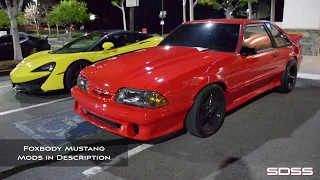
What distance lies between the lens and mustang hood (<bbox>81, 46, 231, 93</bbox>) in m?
3.05

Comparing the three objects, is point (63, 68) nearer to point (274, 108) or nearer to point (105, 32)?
point (105, 32)

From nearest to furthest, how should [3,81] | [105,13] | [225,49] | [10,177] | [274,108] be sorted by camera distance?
[10,177] → [225,49] → [274,108] → [3,81] → [105,13]

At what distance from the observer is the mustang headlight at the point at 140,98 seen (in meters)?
2.87

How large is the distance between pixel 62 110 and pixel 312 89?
4.83 m

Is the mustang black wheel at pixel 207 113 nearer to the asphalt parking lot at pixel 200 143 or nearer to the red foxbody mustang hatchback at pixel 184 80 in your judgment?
the red foxbody mustang hatchback at pixel 184 80

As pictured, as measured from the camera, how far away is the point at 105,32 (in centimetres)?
626

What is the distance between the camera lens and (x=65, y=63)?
5383 mm

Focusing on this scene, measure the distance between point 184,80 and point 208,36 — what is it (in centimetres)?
132

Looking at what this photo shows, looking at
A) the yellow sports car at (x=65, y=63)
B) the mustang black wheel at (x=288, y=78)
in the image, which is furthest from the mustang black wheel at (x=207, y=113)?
the yellow sports car at (x=65, y=63)

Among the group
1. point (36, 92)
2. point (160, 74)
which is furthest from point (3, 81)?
point (160, 74)

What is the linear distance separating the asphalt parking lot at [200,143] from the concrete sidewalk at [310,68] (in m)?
2.14

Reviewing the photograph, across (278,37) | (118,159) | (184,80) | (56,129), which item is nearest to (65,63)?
(56,129)

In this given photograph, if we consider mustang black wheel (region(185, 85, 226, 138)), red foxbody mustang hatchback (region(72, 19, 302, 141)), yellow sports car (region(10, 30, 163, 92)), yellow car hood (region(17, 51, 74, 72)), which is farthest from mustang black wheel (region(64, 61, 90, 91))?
mustang black wheel (region(185, 85, 226, 138))

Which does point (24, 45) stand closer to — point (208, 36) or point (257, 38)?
point (208, 36)
